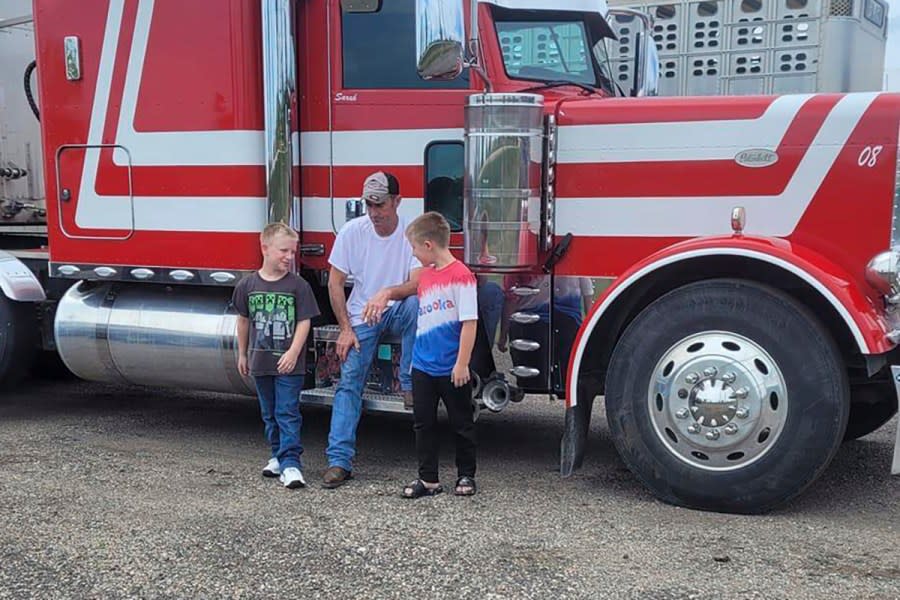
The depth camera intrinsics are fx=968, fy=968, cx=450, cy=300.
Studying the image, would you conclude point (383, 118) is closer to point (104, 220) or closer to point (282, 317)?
point (282, 317)

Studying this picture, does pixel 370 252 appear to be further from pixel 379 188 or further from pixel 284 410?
pixel 284 410

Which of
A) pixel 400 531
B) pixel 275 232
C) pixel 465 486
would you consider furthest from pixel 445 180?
pixel 400 531

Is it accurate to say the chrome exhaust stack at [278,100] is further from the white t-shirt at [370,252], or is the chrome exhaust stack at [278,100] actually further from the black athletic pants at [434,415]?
the black athletic pants at [434,415]

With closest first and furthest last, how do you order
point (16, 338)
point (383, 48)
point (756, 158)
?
point (756, 158) < point (383, 48) < point (16, 338)

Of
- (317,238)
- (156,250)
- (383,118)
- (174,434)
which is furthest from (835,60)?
(174,434)

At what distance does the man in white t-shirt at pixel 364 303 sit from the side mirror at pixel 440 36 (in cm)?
73

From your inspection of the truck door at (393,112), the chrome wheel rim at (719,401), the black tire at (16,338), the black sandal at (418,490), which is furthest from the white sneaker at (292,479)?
the black tire at (16,338)

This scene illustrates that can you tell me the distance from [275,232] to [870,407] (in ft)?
10.7

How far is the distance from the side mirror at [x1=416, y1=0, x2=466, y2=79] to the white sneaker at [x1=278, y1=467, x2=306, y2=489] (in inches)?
80.5

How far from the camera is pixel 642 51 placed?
19.8 feet

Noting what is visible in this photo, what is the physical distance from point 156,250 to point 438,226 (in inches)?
76.0

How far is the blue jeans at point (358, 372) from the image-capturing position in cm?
489

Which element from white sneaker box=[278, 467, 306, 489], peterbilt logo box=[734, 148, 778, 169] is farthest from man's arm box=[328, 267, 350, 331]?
peterbilt logo box=[734, 148, 778, 169]

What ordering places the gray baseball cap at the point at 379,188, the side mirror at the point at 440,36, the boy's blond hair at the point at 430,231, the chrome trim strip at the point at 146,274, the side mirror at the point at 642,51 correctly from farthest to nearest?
1. the side mirror at the point at 642,51
2. the chrome trim strip at the point at 146,274
3. the gray baseball cap at the point at 379,188
4. the boy's blond hair at the point at 430,231
5. the side mirror at the point at 440,36
